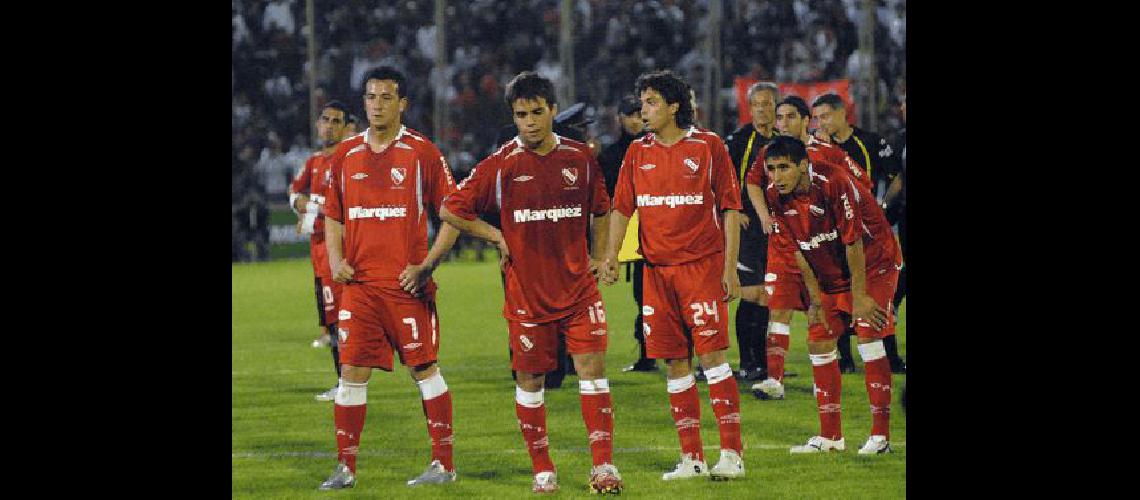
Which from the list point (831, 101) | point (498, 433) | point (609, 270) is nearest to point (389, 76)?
point (609, 270)

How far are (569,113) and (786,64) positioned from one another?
66.6 ft

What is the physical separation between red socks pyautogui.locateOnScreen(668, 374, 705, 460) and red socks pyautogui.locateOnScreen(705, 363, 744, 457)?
0.09 metres

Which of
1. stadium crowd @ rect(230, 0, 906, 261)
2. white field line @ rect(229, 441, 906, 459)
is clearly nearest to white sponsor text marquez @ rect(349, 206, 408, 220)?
white field line @ rect(229, 441, 906, 459)

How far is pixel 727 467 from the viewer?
7.23 meters

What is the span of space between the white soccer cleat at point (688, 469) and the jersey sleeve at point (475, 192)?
150 cm

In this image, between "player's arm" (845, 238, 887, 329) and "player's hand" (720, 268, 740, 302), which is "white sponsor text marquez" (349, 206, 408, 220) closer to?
"player's hand" (720, 268, 740, 302)

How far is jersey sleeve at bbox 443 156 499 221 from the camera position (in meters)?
7.01

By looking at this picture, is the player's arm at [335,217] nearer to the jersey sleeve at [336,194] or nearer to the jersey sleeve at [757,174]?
the jersey sleeve at [336,194]

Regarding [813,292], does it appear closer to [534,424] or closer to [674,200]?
[674,200]

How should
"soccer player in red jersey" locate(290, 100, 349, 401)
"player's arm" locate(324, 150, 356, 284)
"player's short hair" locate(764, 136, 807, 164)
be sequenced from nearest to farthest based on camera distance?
"player's arm" locate(324, 150, 356, 284)
"player's short hair" locate(764, 136, 807, 164)
"soccer player in red jersey" locate(290, 100, 349, 401)

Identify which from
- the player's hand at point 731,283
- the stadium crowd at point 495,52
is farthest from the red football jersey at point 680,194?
the stadium crowd at point 495,52

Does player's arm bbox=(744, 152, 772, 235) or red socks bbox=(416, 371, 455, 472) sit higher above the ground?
player's arm bbox=(744, 152, 772, 235)

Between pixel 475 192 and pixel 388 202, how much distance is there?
17.2 inches

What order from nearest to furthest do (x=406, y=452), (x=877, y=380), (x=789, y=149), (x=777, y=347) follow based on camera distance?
(x=789, y=149)
(x=877, y=380)
(x=406, y=452)
(x=777, y=347)
